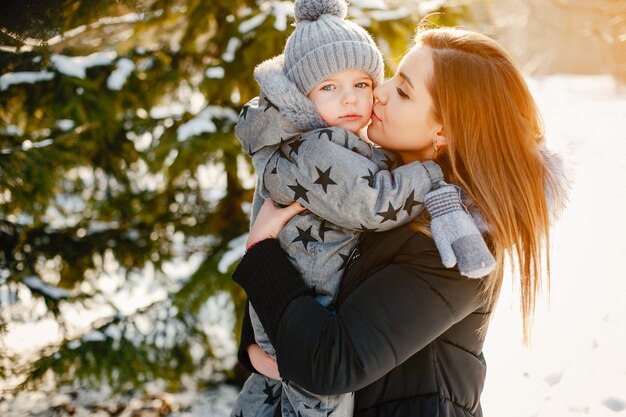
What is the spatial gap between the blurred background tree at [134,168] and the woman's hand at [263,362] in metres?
1.54

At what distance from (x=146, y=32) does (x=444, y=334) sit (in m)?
3.61

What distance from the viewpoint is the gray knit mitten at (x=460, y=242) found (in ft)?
4.30

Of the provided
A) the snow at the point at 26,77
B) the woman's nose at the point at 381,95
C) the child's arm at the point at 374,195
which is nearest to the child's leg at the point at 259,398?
the child's arm at the point at 374,195

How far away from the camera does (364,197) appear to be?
144 centimetres

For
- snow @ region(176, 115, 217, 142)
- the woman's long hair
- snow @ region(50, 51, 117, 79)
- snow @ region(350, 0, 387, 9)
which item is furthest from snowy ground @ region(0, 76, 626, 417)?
snow @ region(50, 51, 117, 79)

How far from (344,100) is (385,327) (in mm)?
879

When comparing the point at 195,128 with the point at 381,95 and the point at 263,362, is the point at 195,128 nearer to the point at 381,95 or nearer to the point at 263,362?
the point at 381,95

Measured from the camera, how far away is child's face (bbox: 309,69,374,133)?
6.04 ft

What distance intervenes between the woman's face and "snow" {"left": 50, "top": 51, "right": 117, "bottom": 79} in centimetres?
249

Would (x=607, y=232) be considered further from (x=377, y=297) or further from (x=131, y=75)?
(x=377, y=297)

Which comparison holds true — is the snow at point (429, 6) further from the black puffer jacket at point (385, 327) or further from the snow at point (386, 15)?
the black puffer jacket at point (385, 327)

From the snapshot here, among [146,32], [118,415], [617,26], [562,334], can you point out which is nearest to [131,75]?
[146,32]

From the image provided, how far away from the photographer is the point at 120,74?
373 centimetres

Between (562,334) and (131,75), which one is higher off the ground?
(131,75)
